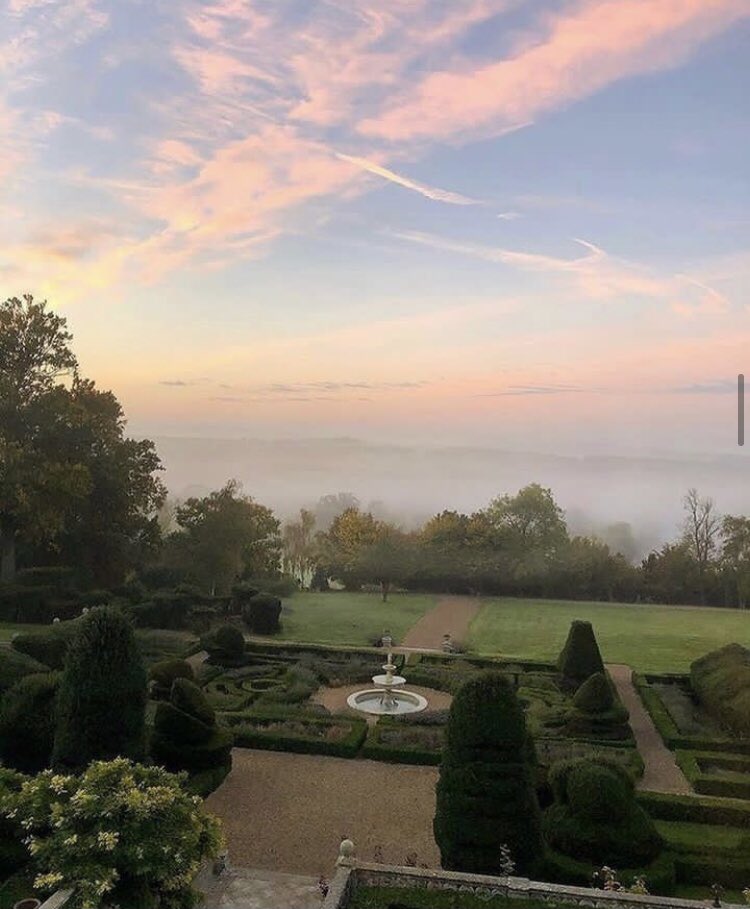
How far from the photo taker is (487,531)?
5738 cm

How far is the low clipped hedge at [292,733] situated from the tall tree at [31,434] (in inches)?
739

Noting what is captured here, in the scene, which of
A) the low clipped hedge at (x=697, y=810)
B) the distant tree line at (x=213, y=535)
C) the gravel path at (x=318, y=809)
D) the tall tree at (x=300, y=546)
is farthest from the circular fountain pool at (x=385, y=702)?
the tall tree at (x=300, y=546)

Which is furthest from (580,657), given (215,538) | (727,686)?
(215,538)

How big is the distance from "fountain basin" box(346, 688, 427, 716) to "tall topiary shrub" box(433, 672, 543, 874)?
10.5 meters

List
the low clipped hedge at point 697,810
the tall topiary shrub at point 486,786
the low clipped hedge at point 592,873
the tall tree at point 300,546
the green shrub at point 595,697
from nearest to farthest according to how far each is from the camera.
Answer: the tall topiary shrub at point 486,786 → the low clipped hedge at point 592,873 → the low clipped hedge at point 697,810 → the green shrub at point 595,697 → the tall tree at point 300,546

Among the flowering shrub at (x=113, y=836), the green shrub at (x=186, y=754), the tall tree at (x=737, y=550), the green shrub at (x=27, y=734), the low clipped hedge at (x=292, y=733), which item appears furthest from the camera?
the tall tree at (x=737, y=550)

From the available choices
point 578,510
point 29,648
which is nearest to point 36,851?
point 29,648

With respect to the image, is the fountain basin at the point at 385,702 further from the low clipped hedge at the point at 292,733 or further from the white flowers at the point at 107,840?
the white flowers at the point at 107,840

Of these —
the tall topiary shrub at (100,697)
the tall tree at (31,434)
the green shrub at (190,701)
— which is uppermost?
the tall tree at (31,434)

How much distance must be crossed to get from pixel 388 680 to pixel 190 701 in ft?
30.8

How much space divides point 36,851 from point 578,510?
161330mm

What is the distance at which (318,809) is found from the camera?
17047mm

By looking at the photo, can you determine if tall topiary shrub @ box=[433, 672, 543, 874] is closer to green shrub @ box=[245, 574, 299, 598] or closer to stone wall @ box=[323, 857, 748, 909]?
stone wall @ box=[323, 857, 748, 909]

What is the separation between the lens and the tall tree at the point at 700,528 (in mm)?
58688
